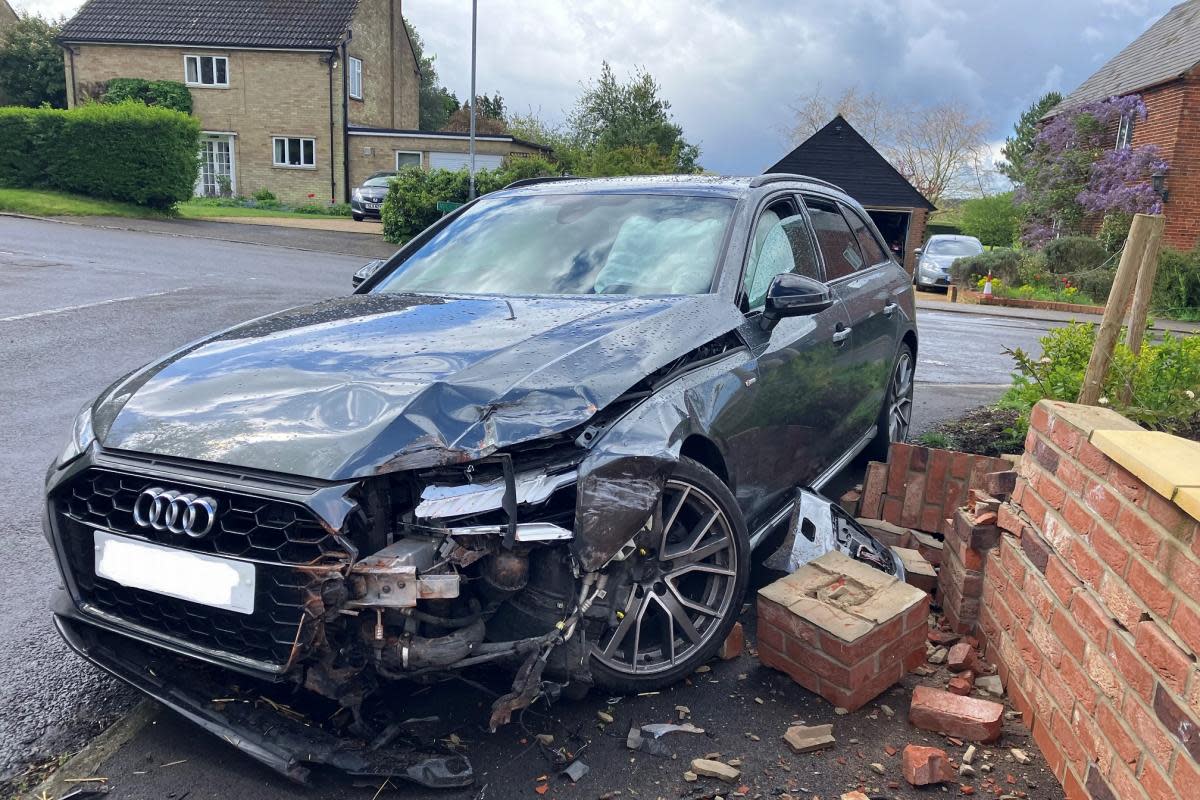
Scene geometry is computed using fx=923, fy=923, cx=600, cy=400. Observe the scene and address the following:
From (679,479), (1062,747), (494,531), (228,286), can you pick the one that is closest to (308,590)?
(494,531)

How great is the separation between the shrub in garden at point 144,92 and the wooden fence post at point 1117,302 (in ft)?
116

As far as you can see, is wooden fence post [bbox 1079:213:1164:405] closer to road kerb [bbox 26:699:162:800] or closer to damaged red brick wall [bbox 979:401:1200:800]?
damaged red brick wall [bbox 979:401:1200:800]

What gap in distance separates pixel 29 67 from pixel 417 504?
149 feet

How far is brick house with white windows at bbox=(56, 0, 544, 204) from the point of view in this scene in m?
34.1

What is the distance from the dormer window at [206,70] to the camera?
113 ft

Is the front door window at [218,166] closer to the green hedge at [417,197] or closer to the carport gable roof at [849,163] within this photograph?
the green hedge at [417,197]

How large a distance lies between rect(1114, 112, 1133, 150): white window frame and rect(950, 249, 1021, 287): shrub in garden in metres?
6.18

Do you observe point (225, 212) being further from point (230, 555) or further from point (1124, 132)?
point (230, 555)

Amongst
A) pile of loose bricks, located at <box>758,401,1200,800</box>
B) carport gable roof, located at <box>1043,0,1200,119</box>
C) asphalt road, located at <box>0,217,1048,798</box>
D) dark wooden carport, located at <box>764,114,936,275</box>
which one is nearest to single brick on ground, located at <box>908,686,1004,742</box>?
pile of loose bricks, located at <box>758,401,1200,800</box>

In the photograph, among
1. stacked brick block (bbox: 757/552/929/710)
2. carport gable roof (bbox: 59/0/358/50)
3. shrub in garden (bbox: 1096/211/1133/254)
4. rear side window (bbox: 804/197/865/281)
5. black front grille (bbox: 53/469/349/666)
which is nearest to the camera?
black front grille (bbox: 53/469/349/666)

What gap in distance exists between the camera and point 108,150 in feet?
76.1

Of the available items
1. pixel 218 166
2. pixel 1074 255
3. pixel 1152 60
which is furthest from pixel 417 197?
pixel 1152 60

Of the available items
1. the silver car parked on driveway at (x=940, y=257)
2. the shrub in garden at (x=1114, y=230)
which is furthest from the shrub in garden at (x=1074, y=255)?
the silver car parked on driveway at (x=940, y=257)

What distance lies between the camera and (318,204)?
3484 centimetres
